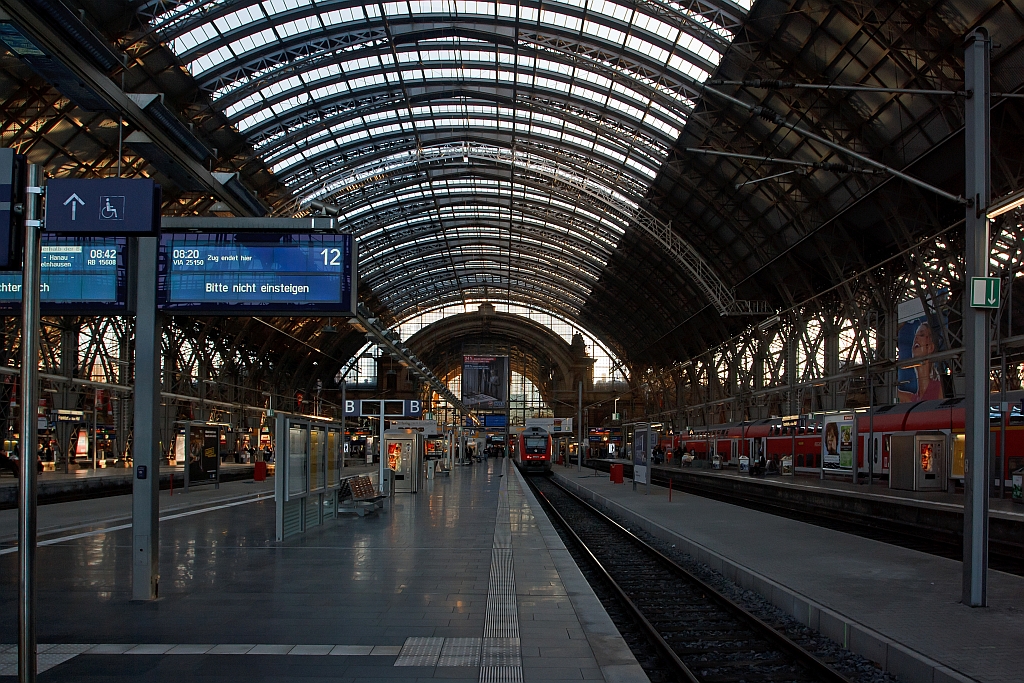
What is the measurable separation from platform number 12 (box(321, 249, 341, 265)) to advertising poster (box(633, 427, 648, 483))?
2256 cm

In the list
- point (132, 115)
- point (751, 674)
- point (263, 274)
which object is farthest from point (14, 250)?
point (132, 115)

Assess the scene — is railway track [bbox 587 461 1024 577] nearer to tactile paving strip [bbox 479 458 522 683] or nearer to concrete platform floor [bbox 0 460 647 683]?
concrete platform floor [bbox 0 460 647 683]

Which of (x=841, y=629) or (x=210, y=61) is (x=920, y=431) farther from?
(x=210, y=61)

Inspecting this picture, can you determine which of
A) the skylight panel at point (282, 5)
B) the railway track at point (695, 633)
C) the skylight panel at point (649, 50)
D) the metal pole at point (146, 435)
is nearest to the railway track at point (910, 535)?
the railway track at point (695, 633)

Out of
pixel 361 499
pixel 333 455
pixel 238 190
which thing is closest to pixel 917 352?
pixel 361 499

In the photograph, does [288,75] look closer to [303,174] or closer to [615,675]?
[303,174]

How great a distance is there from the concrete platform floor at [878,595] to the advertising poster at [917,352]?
1813 cm

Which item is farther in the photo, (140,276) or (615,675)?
(140,276)

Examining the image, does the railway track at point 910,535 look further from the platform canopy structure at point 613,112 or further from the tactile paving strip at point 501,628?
the platform canopy structure at point 613,112

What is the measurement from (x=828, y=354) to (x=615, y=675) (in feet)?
136

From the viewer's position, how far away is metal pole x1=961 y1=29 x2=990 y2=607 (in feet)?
33.4

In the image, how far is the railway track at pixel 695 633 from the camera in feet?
28.0

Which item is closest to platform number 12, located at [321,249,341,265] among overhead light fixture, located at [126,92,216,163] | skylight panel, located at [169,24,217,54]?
overhead light fixture, located at [126,92,216,163]

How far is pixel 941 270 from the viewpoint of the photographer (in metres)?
34.3
